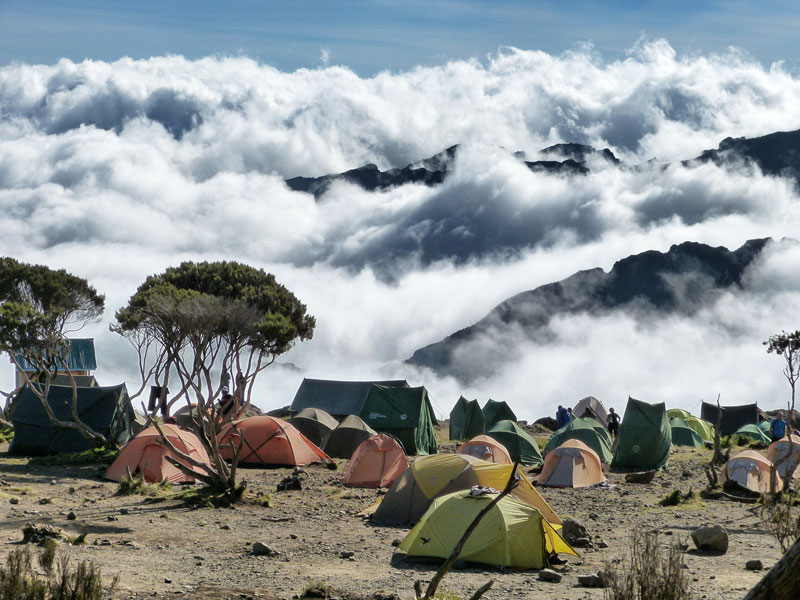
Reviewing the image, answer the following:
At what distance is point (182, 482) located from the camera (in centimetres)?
2128

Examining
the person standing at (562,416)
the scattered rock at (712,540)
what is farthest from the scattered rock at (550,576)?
the person standing at (562,416)

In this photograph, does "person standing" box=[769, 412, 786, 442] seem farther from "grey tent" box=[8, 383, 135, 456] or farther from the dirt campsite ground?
"grey tent" box=[8, 383, 135, 456]

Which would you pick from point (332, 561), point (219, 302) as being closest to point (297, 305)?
point (219, 302)

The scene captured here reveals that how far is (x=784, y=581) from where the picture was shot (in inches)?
226

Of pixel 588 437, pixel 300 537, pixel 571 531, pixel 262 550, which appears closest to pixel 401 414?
pixel 588 437

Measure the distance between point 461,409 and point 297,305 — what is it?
10.2 metres

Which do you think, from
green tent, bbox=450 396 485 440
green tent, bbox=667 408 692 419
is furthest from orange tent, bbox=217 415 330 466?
green tent, bbox=667 408 692 419

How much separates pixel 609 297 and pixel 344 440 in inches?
6100

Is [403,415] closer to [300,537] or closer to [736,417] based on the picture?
[300,537]

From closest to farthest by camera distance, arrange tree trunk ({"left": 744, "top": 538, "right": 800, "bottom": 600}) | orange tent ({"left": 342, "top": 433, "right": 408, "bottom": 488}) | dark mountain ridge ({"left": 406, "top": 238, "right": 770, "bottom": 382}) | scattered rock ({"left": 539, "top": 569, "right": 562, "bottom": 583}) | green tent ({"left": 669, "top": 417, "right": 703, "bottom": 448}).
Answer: tree trunk ({"left": 744, "top": 538, "right": 800, "bottom": 600})
scattered rock ({"left": 539, "top": 569, "right": 562, "bottom": 583})
orange tent ({"left": 342, "top": 433, "right": 408, "bottom": 488})
green tent ({"left": 669, "top": 417, "right": 703, "bottom": 448})
dark mountain ridge ({"left": 406, "top": 238, "right": 770, "bottom": 382})

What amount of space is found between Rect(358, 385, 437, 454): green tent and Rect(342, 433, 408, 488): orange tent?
315 inches

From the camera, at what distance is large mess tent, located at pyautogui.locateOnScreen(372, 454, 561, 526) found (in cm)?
1650

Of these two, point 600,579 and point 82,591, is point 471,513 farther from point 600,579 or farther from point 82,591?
point 82,591

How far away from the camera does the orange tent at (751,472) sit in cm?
2208
